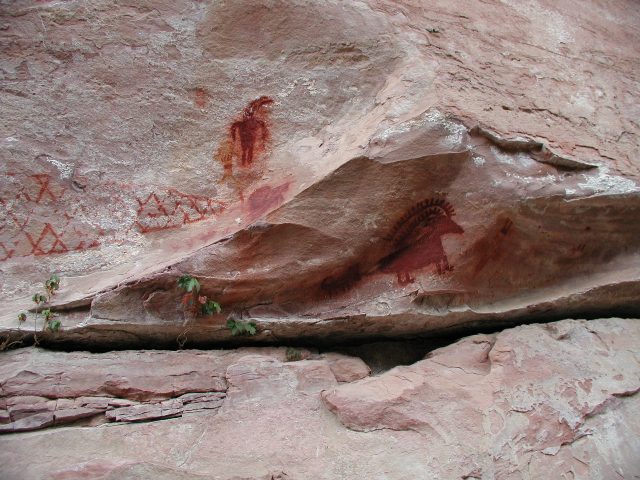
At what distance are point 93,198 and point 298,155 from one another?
112cm

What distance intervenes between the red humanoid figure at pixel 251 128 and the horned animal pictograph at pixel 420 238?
3.05 feet

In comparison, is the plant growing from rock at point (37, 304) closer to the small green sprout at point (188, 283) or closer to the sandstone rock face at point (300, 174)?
the sandstone rock face at point (300, 174)

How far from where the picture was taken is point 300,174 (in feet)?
10.8

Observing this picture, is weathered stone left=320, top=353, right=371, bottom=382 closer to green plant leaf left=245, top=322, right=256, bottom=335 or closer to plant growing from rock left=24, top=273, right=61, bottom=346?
green plant leaf left=245, top=322, right=256, bottom=335

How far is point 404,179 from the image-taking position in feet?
10.3

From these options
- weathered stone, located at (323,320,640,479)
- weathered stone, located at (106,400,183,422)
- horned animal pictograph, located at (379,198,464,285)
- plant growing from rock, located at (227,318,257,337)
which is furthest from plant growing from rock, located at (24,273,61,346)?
horned animal pictograph, located at (379,198,464,285)

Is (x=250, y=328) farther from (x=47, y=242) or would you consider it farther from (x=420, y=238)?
(x=47, y=242)

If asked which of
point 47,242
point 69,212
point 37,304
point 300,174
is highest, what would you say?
point 300,174

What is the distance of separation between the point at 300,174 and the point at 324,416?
4.08 ft

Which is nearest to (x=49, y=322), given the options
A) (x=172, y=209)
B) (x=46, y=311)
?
(x=46, y=311)

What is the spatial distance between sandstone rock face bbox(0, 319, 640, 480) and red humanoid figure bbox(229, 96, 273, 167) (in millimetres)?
1147

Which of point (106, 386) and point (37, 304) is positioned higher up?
point (37, 304)

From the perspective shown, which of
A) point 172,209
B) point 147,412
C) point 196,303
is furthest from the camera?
point 172,209

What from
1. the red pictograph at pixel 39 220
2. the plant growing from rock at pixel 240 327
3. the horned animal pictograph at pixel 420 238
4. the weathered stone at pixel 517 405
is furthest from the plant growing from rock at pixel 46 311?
the horned animal pictograph at pixel 420 238
